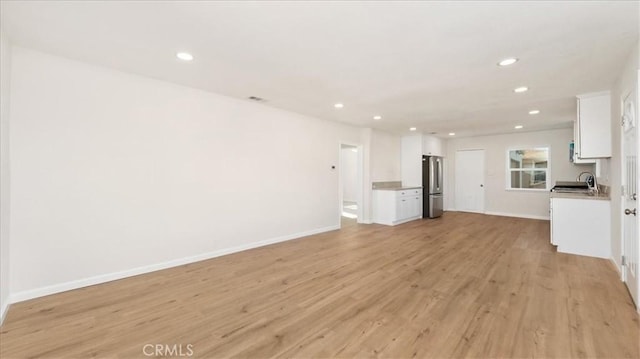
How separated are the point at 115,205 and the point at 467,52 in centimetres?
421

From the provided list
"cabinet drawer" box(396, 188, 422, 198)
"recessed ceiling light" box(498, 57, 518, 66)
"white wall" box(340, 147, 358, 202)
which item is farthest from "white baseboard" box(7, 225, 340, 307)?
"white wall" box(340, 147, 358, 202)

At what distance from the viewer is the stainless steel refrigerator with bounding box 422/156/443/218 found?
7914 mm

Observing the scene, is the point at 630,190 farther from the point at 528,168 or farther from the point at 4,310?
the point at 4,310

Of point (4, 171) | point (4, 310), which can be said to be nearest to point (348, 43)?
point (4, 171)

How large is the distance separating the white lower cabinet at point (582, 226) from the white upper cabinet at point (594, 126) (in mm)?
775

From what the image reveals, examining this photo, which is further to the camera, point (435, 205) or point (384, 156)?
point (435, 205)

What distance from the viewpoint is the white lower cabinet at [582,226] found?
13.6 ft

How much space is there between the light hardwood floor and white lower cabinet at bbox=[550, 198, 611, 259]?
0.26m

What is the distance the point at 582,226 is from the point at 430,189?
375 cm

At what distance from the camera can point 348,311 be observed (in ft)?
8.46

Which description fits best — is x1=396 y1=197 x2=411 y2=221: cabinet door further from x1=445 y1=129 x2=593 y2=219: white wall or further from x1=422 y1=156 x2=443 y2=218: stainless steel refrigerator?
x1=445 y1=129 x2=593 y2=219: white wall

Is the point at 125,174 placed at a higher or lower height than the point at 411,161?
lower

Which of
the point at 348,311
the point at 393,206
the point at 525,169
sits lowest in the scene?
the point at 348,311

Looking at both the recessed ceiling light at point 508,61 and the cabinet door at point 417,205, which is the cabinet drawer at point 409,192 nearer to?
the cabinet door at point 417,205
